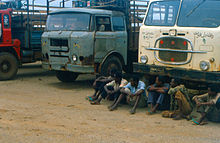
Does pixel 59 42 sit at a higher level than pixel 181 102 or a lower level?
higher

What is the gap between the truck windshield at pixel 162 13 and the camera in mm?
7543

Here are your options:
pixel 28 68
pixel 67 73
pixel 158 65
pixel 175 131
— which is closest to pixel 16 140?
pixel 175 131

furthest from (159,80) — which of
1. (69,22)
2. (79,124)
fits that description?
(69,22)

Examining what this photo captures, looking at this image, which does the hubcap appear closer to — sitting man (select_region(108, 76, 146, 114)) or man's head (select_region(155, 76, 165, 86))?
sitting man (select_region(108, 76, 146, 114))

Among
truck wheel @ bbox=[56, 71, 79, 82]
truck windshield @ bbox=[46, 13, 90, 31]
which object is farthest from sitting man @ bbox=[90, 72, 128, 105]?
truck wheel @ bbox=[56, 71, 79, 82]

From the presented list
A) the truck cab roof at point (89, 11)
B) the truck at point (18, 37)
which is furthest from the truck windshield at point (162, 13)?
the truck at point (18, 37)

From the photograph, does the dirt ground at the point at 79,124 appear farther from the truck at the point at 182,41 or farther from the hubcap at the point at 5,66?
the hubcap at the point at 5,66

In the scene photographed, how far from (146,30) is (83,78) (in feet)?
15.7

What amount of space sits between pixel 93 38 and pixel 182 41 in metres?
3.02

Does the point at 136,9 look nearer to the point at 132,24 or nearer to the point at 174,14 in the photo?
the point at 132,24

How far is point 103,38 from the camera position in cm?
959

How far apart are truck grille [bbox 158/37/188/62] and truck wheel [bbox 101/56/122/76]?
2.39 meters

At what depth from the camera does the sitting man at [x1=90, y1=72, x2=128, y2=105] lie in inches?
294

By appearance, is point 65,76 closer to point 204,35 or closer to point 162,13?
point 162,13
